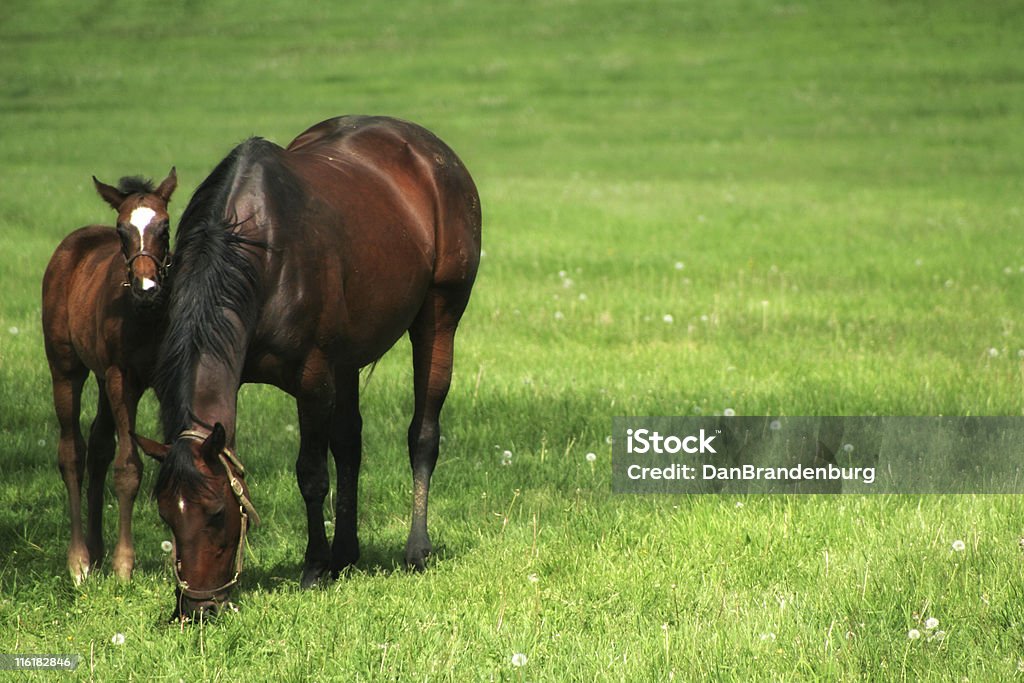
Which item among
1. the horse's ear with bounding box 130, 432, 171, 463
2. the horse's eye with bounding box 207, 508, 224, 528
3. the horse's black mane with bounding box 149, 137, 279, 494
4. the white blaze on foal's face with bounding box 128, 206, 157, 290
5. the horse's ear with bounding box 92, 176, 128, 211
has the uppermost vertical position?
the horse's ear with bounding box 92, 176, 128, 211

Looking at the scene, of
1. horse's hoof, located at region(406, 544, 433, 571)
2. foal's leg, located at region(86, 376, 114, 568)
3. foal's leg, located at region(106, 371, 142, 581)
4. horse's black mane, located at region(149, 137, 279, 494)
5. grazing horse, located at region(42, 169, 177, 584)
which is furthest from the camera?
horse's hoof, located at region(406, 544, 433, 571)

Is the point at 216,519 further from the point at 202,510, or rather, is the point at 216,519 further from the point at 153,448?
the point at 153,448

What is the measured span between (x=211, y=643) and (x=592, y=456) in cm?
338

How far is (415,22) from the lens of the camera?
56.6 meters

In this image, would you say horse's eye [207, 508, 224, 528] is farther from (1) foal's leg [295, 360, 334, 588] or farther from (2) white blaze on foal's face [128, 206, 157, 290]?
(2) white blaze on foal's face [128, 206, 157, 290]

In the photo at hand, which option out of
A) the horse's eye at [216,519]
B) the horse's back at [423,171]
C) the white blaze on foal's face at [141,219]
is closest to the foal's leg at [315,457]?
the white blaze on foal's face at [141,219]

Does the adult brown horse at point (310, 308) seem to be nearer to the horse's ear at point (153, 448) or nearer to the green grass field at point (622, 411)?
the horse's ear at point (153, 448)

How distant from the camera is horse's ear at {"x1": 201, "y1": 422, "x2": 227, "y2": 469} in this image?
471 cm

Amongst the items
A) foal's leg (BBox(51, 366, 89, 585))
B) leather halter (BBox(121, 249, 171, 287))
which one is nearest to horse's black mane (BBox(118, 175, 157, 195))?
leather halter (BBox(121, 249, 171, 287))

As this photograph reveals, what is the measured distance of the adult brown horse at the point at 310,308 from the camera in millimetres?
4867

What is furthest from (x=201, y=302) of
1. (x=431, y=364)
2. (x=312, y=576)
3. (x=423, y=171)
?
(x=423, y=171)

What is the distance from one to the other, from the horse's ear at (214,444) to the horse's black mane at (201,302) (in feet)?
0.26

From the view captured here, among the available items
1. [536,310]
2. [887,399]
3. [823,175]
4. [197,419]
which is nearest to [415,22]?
[823,175]

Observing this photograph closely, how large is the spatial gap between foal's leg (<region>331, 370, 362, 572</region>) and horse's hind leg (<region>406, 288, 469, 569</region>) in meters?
0.45
